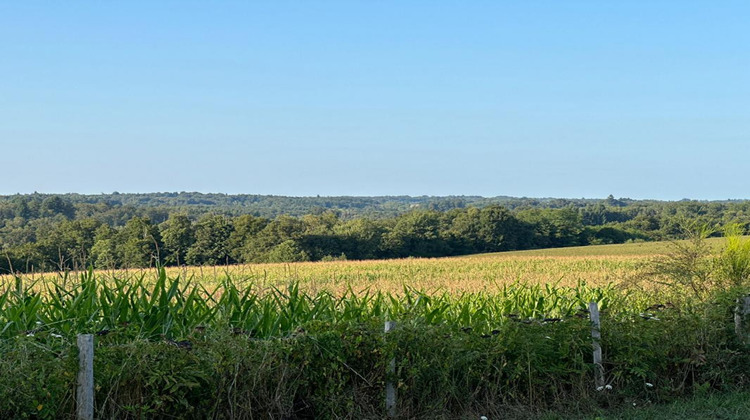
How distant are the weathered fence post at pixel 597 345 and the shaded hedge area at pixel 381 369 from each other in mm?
85

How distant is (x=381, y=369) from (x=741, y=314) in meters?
4.93

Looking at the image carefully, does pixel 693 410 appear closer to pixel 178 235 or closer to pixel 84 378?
pixel 84 378

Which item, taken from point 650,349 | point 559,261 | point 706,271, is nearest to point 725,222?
point 706,271

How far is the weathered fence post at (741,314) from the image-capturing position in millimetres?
8711

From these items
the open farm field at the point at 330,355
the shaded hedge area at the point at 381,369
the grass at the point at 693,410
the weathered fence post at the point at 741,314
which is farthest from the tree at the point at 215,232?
the grass at the point at 693,410

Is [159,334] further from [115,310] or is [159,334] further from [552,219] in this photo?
[552,219]

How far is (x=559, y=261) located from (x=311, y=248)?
3195cm

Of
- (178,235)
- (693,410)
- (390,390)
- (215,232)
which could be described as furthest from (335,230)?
(390,390)

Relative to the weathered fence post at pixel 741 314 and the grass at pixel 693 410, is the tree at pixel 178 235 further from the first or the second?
the grass at pixel 693 410

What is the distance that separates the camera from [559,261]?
43.6m

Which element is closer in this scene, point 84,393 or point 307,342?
point 84,393

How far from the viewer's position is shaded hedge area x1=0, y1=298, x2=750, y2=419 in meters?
5.50

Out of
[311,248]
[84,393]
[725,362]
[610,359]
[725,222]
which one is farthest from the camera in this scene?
[311,248]

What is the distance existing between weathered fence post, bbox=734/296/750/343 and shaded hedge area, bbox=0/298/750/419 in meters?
0.12
